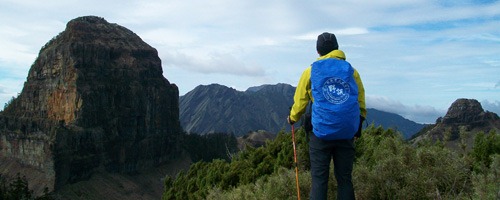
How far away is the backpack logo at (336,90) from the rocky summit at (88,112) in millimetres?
88630

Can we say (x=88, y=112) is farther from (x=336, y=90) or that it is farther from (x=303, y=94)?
(x=336, y=90)

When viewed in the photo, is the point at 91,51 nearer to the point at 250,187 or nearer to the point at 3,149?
the point at 3,149

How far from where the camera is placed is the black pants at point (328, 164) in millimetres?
6648

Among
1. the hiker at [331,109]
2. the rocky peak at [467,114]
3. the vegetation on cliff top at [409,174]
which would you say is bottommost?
the vegetation on cliff top at [409,174]

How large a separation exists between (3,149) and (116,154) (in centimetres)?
2393

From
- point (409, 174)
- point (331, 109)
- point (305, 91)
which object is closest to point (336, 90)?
point (331, 109)

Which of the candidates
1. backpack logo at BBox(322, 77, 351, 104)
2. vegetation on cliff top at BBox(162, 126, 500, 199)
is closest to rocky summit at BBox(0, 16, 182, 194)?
vegetation on cliff top at BBox(162, 126, 500, 199)

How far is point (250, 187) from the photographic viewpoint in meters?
10.2

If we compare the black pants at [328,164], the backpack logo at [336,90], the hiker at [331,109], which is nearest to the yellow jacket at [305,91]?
the hiker at [331,109]

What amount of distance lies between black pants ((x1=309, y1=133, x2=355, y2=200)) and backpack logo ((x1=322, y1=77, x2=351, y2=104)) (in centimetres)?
64

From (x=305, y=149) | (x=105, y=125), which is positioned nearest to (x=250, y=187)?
(x=305, y=149)

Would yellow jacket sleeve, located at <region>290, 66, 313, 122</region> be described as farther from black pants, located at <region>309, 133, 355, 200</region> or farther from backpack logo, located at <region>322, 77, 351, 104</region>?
black pants, located at <region>309, 133, 355, 200</region>

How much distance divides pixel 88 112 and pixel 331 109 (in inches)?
3992

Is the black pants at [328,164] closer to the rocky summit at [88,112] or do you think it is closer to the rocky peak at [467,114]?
the rocky summit at [88,112]
